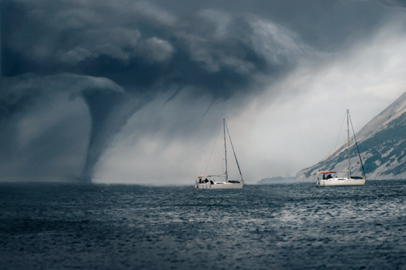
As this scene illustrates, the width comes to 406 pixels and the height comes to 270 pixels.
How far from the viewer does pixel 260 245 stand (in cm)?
3759

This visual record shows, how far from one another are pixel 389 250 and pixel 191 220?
32019 millimetres

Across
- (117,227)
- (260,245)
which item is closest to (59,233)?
(117,227)

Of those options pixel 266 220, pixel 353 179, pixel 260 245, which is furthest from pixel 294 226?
pixel 353 179

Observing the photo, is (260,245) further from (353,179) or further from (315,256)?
(353,179)

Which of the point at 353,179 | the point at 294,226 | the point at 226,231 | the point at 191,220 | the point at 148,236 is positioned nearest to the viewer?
the point at 148,236

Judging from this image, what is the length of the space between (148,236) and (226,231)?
31.0 feet

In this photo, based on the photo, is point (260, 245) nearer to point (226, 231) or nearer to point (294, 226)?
point (226, 231)

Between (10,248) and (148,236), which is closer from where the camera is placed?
(10,248)

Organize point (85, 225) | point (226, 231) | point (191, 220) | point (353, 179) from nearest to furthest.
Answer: point (226, 231) < point (85, 225) < point (191, 220) < point (353, 179)

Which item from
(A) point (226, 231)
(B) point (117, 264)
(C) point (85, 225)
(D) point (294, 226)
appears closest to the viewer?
(B) point (117, 264)

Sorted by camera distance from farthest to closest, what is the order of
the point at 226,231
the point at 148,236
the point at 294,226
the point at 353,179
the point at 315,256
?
the point at 353,179
the point at 294,226
the point at 226,231
the point at 148,236
the point at 315,256

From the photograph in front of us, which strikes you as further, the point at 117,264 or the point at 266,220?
the point at 266,220

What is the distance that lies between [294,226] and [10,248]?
33.3 m

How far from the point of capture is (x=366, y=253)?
33250 millimetres
